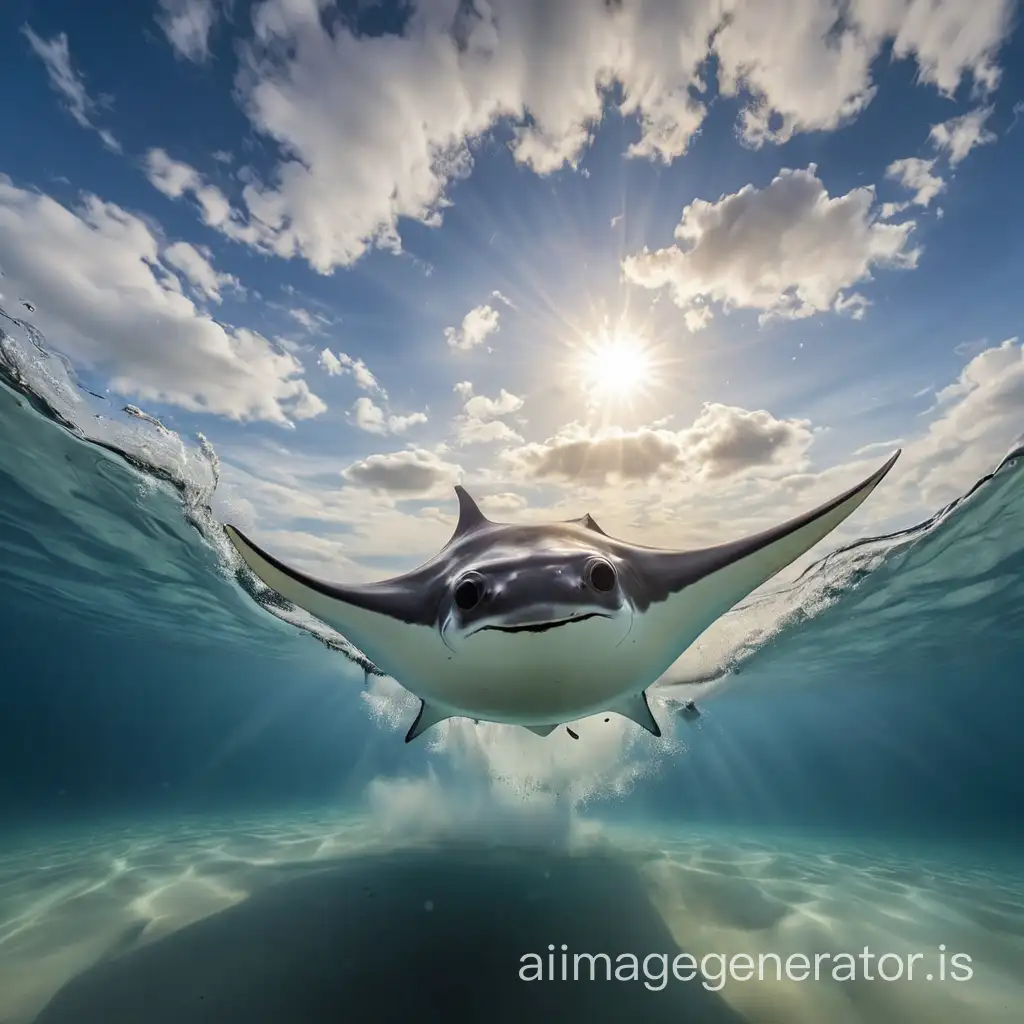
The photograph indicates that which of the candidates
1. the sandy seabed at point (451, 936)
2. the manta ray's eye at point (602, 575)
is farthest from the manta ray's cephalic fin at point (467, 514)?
the sandy seabed at point (451, 936)

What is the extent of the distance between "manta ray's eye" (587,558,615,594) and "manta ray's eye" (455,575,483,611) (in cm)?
72

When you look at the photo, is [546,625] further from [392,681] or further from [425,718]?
[392,681]

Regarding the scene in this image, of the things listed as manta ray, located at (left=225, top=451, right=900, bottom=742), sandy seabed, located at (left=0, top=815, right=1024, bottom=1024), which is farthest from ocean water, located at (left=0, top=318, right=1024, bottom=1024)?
manta ray, located at (left=225, top=451, right=900, bottom=742)

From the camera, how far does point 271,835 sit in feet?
36.5

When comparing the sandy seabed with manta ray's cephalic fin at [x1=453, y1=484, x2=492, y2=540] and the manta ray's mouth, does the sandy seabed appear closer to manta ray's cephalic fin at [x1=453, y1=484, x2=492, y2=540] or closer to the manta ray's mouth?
the manta ray's mouth

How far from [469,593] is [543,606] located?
553mm

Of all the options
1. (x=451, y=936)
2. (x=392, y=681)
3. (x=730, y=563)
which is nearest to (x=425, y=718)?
(x=451, y=936)

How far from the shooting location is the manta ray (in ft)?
10.7

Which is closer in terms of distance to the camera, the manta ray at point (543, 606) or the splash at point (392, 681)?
the manta ray at point (543, 606)

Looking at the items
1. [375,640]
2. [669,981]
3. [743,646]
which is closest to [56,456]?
[375,640]

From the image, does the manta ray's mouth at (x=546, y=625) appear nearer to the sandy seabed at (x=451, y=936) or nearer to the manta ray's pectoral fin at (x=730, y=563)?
the manta ray's pectoral fin at (x=730, y=563)

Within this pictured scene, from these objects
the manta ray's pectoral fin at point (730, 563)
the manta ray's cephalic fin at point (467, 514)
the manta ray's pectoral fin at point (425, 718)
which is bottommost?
the manta ray's pectoral fin at point (425, 718)

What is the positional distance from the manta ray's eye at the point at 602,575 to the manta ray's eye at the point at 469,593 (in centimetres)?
72

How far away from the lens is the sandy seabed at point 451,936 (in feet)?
13.4
